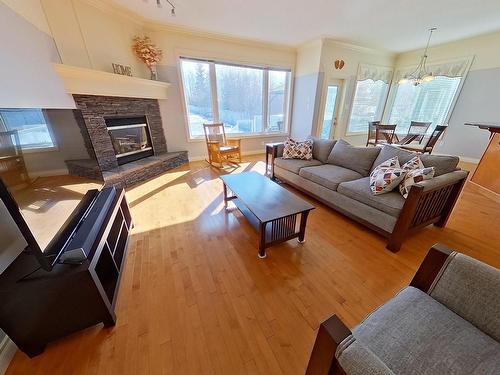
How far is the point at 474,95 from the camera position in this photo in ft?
14.1

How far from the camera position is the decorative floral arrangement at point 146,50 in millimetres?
3345

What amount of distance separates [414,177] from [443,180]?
0.23m

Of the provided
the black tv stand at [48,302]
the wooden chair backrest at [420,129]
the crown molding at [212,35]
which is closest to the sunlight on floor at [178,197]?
the black tv stand at [48,302]

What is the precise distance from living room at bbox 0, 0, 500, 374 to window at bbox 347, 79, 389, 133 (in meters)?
1.04

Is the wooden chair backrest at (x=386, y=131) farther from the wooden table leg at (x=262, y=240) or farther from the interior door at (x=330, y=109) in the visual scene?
the wooden table leg at (x=262, y=240)

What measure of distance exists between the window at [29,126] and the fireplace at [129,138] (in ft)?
7.15

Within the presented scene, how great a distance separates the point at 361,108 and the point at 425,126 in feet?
5.89

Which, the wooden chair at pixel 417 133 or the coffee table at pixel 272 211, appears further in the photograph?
the wooden chair at pixel 417 133

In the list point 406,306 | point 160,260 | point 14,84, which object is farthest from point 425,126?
point 14,84

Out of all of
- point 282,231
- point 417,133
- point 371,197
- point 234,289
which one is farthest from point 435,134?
point 234,289

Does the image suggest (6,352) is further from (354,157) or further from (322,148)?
(322,148)

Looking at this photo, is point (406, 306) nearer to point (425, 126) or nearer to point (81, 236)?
point (81, 236)

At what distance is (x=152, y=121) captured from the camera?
3.88m

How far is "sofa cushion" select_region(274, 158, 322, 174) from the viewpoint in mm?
2910
